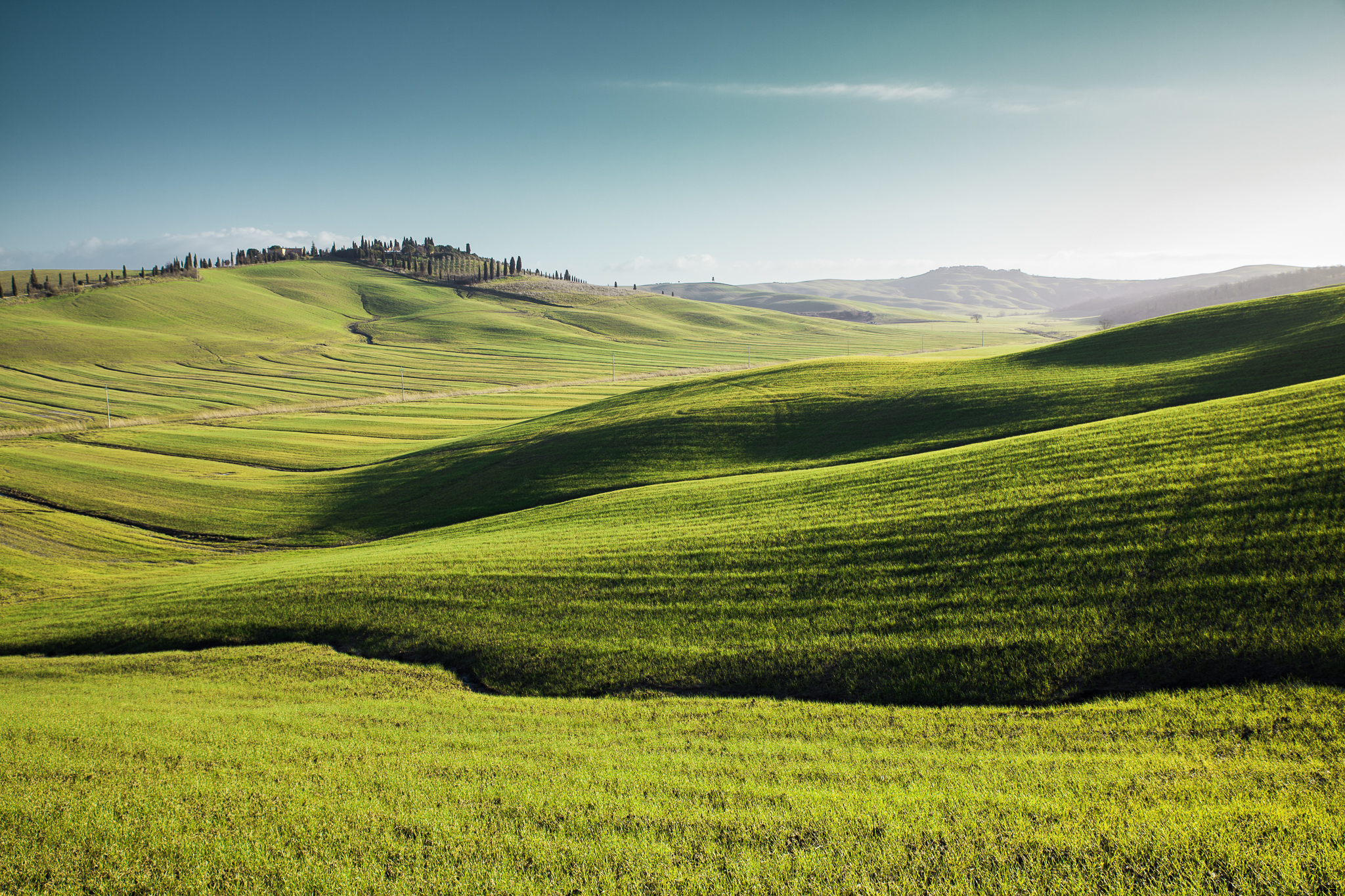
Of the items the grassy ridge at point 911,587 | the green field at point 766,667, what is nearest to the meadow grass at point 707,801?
the green field at point 766,667

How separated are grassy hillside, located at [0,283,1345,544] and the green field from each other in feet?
1.58

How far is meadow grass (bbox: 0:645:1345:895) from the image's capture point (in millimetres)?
6617

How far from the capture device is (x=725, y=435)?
38750mm

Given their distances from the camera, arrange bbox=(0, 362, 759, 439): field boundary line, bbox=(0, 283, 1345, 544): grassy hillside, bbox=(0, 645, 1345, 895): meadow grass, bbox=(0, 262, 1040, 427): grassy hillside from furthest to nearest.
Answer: bbox=(0, 262, 1040, 427): grassy hillside → bbox=(0, 362, 759, 439): field boundary line → bbox=(0, 283, 1345, 544): grassy hillside → bbox=(0, 645, 1345, 895): meadow grass

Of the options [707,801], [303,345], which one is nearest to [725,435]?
[707,801]

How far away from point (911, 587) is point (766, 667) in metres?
4.18

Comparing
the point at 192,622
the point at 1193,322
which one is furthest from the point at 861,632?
the point at 1193,322

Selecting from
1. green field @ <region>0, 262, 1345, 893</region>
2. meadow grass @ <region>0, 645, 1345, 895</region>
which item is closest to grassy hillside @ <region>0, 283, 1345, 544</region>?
green field @ <region>0, 262, 1345, 893</region>

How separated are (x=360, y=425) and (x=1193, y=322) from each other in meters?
72.9

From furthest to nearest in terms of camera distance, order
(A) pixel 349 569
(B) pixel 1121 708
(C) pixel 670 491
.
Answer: (C) pixel 670 491
(A) pixel 349 569
(B) pixel 1121 708

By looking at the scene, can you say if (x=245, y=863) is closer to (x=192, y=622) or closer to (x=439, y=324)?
(x=192, y=622)

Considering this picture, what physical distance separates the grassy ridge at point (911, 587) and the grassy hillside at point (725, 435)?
869 centimetres

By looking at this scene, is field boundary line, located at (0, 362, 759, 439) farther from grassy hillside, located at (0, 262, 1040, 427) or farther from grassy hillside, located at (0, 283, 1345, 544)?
grassy hillside, located at (0, 283, 1345, 544)

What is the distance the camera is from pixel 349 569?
893 inches
